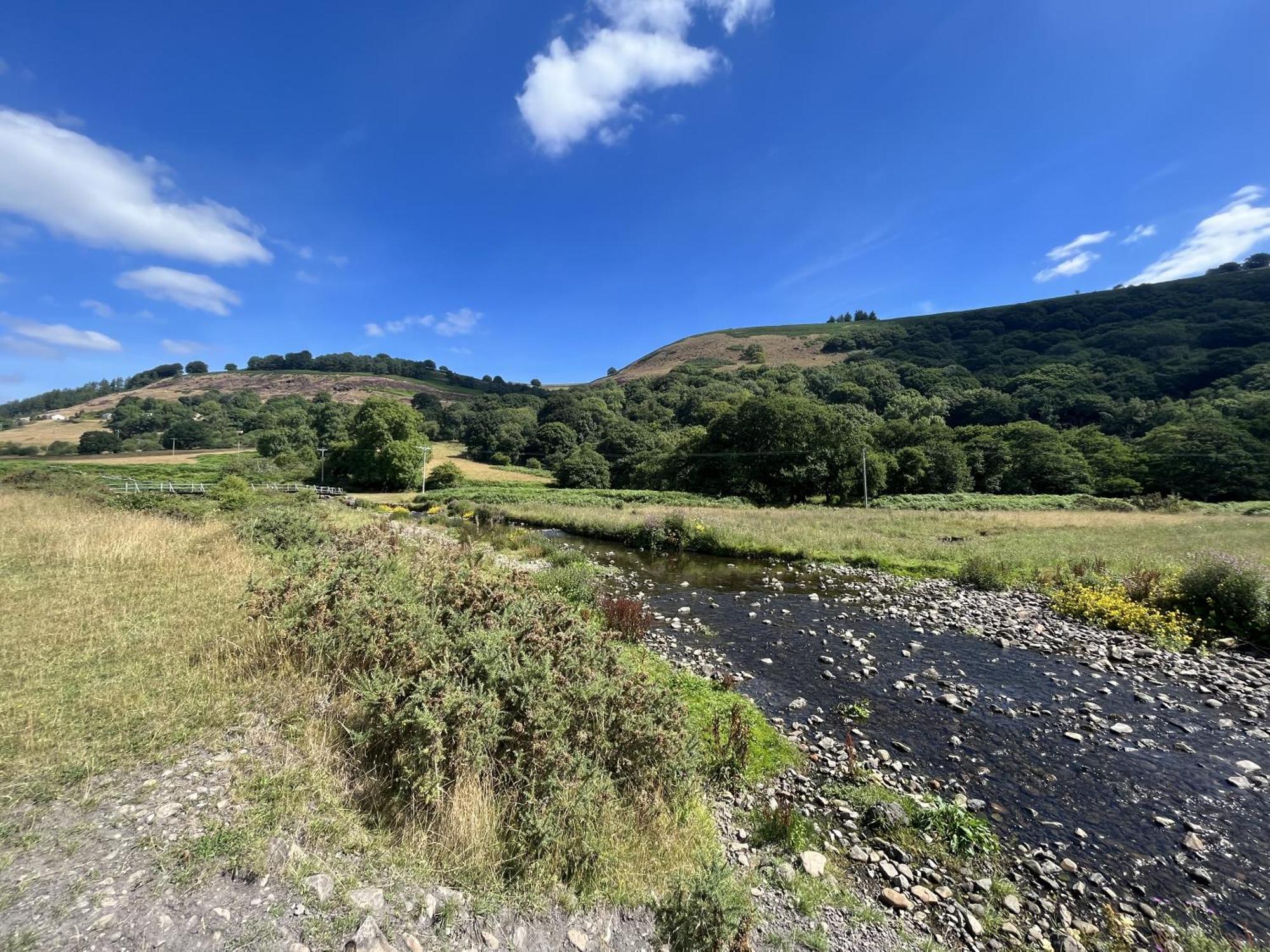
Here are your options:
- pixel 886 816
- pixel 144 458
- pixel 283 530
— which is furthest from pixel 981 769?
pixel 144 458

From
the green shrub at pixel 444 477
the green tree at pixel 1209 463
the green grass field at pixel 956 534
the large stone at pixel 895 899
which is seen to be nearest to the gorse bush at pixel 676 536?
the green grass field at pixel 956 534

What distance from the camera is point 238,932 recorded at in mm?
3125

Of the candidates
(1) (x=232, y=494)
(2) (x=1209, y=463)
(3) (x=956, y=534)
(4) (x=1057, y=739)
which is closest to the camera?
(4) (x=1057, y=739)

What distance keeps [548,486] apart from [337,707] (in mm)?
63828

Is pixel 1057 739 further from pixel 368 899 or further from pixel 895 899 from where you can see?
pixel 368 899

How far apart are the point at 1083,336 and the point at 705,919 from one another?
163 m

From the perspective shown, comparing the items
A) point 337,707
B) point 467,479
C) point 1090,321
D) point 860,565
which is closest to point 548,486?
point 467,479

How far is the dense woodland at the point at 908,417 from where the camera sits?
54312mm

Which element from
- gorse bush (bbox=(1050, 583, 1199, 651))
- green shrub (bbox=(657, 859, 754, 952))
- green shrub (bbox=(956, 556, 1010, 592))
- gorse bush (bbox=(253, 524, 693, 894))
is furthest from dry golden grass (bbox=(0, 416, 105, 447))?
gorse bush (bbox=(1050, 583, 1199, 651))

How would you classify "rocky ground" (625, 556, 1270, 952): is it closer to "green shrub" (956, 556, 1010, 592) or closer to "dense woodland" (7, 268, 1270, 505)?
"green shrub" (956, 556, 1010, 592)

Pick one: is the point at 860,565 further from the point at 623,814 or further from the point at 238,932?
the point at 238,932

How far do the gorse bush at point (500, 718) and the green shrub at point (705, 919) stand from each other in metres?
0.69

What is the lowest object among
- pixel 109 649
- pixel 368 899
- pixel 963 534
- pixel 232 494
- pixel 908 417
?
pixel 963 534

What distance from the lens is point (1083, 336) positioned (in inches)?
4680
